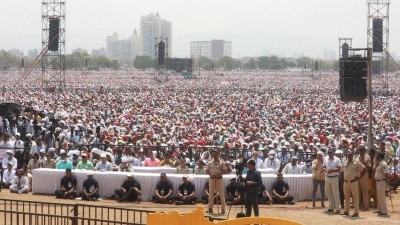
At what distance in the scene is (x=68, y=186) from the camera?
18.2 meters

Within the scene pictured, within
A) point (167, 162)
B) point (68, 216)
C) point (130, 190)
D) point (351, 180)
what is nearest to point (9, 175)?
point (130, 190)

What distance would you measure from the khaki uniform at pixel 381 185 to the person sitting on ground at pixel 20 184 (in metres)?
8.08

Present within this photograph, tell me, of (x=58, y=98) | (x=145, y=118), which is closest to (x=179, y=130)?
(x=145, y=118)

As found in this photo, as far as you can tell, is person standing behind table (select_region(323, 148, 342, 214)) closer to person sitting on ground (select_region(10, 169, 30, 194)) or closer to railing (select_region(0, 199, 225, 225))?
railing (select_region(0, 199, 225, 225))

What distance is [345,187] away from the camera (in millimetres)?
15195

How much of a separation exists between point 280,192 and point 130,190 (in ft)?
10.2

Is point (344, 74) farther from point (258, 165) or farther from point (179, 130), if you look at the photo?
point (179, 130)

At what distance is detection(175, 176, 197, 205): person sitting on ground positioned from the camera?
680 inches

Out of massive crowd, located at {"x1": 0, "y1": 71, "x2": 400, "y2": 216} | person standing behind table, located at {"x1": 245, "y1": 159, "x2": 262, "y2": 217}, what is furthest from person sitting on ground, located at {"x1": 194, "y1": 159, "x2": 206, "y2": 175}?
person standing behind table, located at {"x1": 245, "y1": 159, "x2": 262, "y2": 217}

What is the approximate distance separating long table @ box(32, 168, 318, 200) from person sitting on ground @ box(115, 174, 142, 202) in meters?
0.15

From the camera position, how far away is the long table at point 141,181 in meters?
17.5

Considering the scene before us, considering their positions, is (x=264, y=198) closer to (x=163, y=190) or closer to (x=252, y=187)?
(x=163, y=190)

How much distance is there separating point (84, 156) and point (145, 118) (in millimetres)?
20216

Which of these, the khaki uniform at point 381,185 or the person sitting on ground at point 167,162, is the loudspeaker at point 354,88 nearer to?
the khaki uniform at point 381,185
